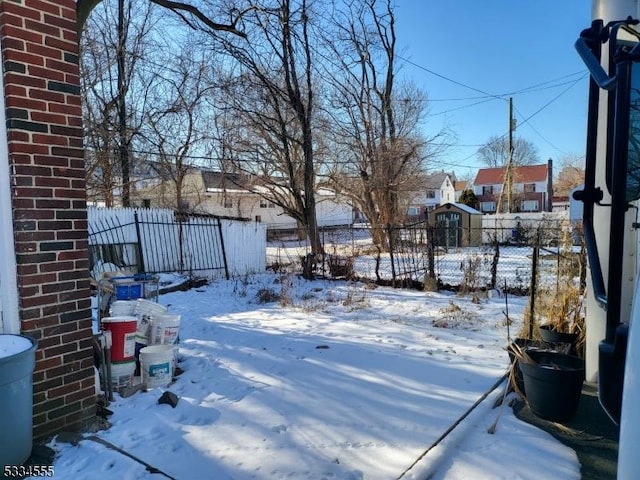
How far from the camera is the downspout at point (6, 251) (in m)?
2.54

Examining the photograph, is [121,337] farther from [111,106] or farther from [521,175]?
[521,175]

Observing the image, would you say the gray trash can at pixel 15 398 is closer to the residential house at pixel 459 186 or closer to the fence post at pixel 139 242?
the fence post at pixel 139 242

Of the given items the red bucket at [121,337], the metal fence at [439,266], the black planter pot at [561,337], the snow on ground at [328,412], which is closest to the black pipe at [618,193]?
the snow on ground at [328,412]

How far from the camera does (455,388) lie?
3.67m

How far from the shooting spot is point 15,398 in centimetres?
229

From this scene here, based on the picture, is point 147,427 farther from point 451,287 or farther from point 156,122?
point 156,122

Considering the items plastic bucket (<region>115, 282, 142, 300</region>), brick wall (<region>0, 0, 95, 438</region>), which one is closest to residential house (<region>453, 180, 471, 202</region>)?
plastic bucket (<region>115, 282, 142, 300</region>)

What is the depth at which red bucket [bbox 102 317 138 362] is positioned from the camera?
356cm

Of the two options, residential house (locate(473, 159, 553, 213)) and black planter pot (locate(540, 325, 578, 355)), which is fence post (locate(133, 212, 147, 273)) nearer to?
black planter pot (locate(540, 325, 578, 355))

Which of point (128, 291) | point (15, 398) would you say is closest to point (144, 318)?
point (128, 291)

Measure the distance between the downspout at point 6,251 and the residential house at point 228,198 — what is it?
49.5 feet

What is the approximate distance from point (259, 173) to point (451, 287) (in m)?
10.8

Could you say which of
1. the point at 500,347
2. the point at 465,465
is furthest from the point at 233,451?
the point at 500,347

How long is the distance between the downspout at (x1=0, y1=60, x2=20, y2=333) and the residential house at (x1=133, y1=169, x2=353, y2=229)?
15.1 metres
